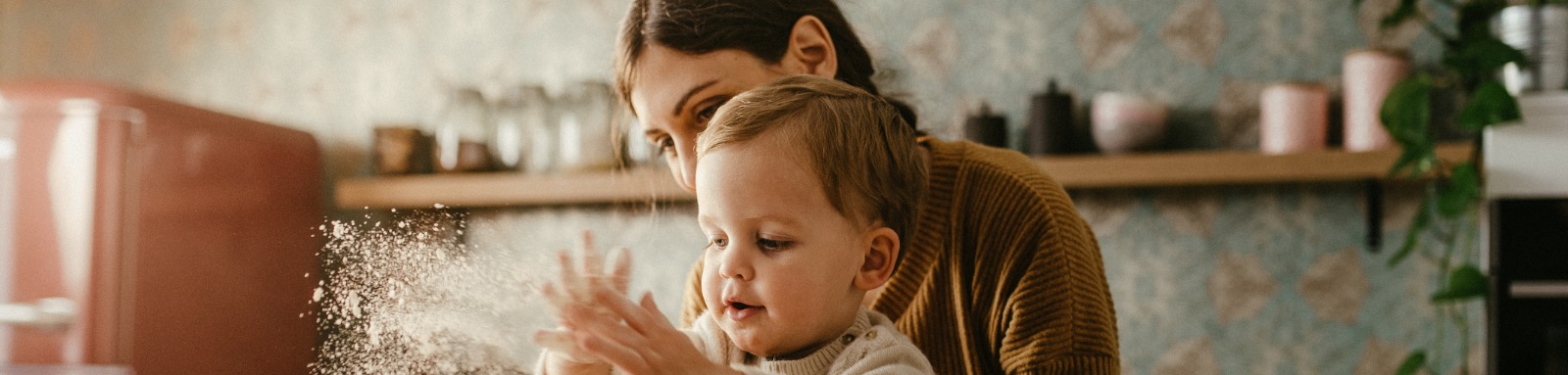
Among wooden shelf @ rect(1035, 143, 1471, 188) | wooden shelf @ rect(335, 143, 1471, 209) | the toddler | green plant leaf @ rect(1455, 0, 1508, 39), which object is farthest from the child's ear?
green plant leaf @ rect(1455, 0, 1508, 39)

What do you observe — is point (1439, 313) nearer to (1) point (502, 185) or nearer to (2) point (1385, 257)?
(2) point (1385, 257)

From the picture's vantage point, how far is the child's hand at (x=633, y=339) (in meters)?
0.33

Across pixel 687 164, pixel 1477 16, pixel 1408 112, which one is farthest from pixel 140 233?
pixel 1477 16

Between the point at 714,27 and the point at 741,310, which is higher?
the point at 714,27

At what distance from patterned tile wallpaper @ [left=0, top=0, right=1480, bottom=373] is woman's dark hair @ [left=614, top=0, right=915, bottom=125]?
106 centimetres

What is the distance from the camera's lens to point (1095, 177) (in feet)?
6.49

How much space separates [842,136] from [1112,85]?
166cm

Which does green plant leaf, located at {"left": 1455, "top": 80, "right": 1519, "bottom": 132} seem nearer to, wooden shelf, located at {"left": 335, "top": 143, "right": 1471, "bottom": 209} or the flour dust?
wooden shelf, located at {"left": 335, "top": 143, "right": 1471, "bottom": 209}

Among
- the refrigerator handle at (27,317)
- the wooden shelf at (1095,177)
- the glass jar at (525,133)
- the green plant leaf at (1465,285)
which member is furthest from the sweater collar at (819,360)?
the glass jar at (525,133)

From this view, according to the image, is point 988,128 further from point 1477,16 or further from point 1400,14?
point 1477,16

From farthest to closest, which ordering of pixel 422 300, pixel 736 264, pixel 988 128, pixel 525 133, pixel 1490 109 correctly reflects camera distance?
1. pixel 525 133
2. pixel 988 128
3. pixel 1490 109
4. pixel 736 264
5. pixel 422 300

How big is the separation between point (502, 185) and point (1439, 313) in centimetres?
185

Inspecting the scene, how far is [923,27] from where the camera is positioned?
7.44ft

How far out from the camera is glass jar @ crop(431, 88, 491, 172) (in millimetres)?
2314
